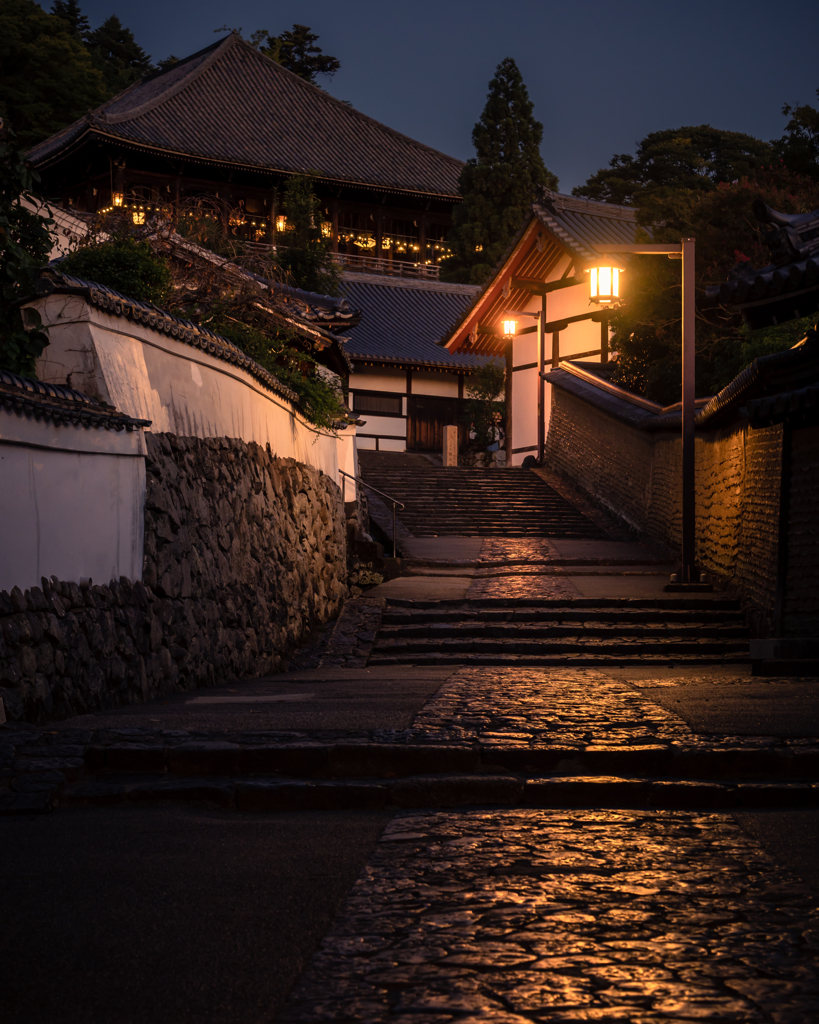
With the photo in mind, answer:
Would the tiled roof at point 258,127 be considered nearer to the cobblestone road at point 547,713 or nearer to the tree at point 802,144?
the tree at point 802,144

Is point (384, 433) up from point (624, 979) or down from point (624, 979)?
up

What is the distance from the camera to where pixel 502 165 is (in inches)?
1478

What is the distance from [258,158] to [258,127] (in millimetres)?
4260

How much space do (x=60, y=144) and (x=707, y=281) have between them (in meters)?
24.9

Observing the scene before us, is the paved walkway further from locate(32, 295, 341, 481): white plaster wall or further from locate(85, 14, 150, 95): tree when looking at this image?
locate(85, 14, 150, 95): tree

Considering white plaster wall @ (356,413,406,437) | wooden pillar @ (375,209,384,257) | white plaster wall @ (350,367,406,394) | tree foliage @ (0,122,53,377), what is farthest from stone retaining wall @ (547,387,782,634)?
wooden pillar @ (375,209,384,257)

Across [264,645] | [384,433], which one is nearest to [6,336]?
[264,645]

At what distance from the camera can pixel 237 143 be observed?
40.0 metres

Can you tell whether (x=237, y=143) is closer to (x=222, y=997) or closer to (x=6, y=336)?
(x=6, y=336)

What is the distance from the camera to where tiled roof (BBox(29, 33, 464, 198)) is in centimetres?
3722

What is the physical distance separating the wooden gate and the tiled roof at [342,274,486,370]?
136cm

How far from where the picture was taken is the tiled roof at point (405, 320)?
3384cm

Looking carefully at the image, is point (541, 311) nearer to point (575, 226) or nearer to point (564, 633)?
point (575, 226)

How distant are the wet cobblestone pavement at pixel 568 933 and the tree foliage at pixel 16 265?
4.81m
